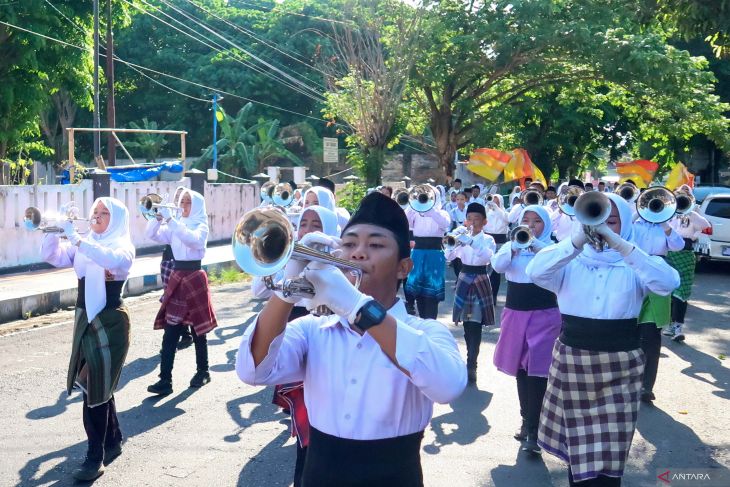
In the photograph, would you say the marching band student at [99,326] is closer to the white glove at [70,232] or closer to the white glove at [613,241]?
the white glove at [70,232]

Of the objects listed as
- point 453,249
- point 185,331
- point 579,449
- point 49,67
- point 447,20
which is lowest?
point 185,331

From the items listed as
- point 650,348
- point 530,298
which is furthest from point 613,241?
point 650,348

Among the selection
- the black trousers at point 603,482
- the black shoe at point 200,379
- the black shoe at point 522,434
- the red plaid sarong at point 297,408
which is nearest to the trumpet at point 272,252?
the red plaid sarong at point 297,408

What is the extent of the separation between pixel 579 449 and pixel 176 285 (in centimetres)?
425

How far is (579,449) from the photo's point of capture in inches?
163

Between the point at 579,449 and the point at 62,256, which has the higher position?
the point at 62,256

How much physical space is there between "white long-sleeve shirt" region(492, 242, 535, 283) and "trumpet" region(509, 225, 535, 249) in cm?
9

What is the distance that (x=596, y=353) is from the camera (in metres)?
4.24

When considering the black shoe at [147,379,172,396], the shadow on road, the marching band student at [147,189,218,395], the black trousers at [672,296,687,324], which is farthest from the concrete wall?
the black trousers at [672,296,687,324]

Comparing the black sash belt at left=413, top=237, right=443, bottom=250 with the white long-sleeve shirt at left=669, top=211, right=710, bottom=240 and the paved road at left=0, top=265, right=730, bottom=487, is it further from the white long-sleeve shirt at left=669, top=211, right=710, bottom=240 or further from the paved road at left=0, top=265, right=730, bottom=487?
the white long-sleeve shirt at left=669, top=211, right=710, bottom=240

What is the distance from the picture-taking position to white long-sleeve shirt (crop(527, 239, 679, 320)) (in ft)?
13.6

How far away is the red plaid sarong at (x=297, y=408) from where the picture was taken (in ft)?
13.4

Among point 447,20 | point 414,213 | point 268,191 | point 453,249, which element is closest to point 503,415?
point 453,249

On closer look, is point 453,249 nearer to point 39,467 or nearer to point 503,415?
point 503,415
